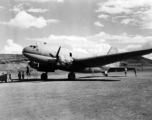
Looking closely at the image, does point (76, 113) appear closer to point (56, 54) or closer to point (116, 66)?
point (56, 54)

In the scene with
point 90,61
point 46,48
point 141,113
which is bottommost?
point 141,113

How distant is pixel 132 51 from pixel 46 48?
886 cm

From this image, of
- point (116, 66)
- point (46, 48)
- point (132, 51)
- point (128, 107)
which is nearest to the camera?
point (128, 107)

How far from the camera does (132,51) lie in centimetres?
1858

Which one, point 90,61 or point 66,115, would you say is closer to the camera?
point 66,115

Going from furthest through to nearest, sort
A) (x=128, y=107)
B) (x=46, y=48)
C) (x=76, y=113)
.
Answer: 1. (x=46, y=48)
2. (x=128, y=107)
3. (x=76, y=113)

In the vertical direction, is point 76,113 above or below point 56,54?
below

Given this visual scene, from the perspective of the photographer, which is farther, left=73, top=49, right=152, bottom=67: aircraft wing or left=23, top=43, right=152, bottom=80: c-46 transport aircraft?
left=23, top=43, right=152, bottom=80: c-46 transport aircraft

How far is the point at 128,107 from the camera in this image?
641 cm

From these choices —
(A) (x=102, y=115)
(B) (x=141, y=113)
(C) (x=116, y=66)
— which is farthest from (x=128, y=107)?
(C) (x=116, y=66)

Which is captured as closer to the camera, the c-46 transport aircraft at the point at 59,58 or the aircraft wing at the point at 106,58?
the aircraft wing at the point at 106,58

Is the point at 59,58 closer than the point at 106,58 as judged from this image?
Yes

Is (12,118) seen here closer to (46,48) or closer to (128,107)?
(128,107)

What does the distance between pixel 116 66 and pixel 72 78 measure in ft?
41.6
